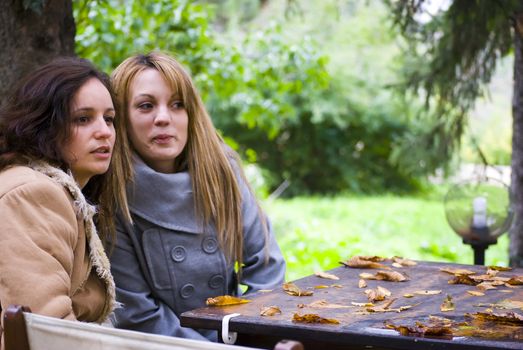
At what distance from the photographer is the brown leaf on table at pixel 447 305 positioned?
7.18ft

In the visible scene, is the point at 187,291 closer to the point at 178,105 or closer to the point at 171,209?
the point at 171,209

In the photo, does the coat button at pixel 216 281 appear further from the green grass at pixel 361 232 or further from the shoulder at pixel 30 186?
the green grass at pixel 361 232

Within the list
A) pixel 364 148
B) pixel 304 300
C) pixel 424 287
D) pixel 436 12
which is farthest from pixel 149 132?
pixel 364 148

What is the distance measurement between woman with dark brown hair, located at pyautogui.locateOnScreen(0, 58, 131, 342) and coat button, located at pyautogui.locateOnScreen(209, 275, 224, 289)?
0.55 metres

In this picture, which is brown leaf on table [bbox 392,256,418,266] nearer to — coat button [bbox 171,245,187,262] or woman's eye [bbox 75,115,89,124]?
coat button [bbox 171,245,187,262]

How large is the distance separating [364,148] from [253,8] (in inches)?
135

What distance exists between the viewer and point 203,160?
290cm

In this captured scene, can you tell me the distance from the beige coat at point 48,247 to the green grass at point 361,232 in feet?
14.7

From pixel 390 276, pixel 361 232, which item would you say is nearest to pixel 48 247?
pixel 390 276

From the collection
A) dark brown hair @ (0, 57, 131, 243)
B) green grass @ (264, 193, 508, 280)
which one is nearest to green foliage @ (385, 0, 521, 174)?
green grass @ (264, 193, 508, 280)

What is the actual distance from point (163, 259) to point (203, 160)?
0.36m

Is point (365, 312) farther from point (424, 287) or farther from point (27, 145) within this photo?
point (27, 145)

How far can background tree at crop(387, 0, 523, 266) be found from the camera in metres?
4.33

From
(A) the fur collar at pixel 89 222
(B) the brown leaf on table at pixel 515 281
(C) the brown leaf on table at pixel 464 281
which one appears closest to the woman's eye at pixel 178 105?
(A) the fur collar at pixel 89 222
